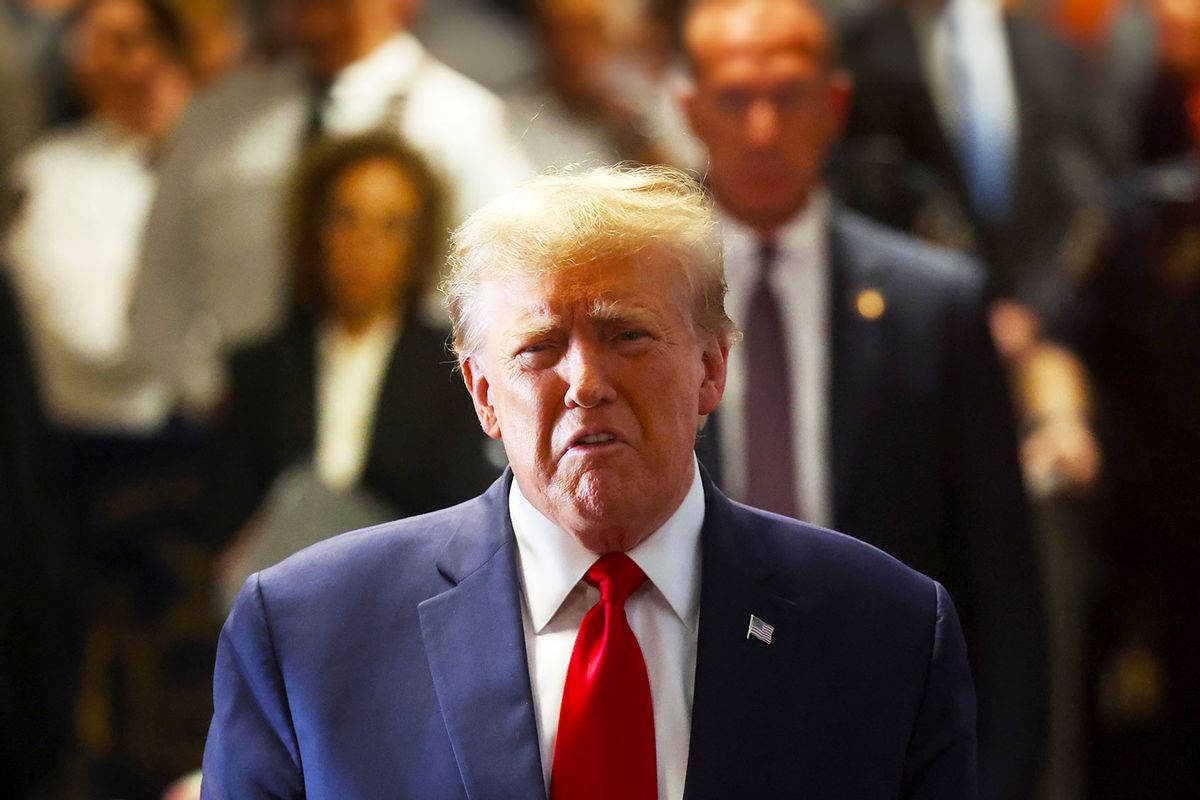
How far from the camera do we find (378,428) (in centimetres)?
550

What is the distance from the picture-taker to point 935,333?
13.6 ft

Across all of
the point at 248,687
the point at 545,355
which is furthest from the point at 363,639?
the point at 545,355

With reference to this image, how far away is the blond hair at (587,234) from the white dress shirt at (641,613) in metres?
0.25

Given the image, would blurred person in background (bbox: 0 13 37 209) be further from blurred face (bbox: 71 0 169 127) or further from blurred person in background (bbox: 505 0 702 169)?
blurred person in background (bbox: 505 0 702 169)

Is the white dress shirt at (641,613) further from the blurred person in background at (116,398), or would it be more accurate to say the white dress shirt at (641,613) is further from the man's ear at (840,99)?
the blurred person in background at (116,398)

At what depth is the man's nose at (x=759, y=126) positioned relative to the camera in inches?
172

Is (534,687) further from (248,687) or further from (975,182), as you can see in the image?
(975,182)

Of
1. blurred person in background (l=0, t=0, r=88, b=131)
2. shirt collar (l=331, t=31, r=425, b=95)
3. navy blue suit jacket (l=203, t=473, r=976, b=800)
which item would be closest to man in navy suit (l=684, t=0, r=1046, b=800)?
shirt collar (l=331, t=31, r=425, b=95)

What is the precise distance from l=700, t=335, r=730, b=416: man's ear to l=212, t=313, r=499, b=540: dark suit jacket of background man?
3.04m

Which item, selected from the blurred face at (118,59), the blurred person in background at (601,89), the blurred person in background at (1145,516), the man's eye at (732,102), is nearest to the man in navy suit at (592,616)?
the man's eye at (732,102)

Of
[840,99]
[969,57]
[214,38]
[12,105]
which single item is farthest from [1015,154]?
[12,105]

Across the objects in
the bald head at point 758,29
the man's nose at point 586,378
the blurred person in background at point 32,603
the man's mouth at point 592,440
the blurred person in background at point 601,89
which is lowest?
the blurred person in background at point 32,603

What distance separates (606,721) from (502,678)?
0.43ft

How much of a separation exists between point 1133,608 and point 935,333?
1.90 m
